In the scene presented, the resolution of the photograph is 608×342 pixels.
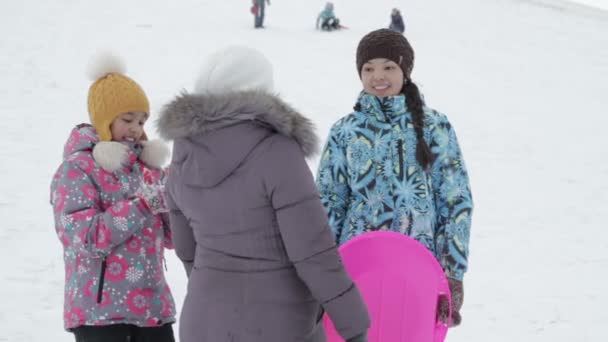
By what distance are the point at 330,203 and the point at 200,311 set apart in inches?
29.6

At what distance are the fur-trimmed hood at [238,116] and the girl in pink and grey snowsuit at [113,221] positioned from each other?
61 centimetres

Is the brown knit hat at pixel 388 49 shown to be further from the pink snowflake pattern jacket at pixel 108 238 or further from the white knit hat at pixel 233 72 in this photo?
the pink snowflake pattern jacket at pixel 108 238

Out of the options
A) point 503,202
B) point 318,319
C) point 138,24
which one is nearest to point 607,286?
point 503,202

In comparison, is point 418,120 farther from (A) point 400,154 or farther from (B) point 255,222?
(B) point 255,222

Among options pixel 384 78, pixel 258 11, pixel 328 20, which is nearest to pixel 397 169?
pixel 384 78

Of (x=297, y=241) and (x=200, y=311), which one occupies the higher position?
(x=297, y=241)

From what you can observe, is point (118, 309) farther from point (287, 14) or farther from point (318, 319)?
point (287, 14)

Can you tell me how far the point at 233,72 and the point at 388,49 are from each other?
2.58 ft

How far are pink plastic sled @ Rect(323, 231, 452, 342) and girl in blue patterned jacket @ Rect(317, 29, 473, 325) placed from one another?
2.9 inches

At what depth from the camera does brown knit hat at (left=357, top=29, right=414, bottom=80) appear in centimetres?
235

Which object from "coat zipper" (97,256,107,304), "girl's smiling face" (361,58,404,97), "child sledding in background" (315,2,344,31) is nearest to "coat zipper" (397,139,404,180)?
"girl's smiling face" (361,58,404,97)

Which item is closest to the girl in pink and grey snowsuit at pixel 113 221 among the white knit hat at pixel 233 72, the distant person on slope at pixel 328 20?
the white knit hat at pixel 233 72

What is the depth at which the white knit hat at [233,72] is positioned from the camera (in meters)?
1.76

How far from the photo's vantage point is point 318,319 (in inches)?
75.6
